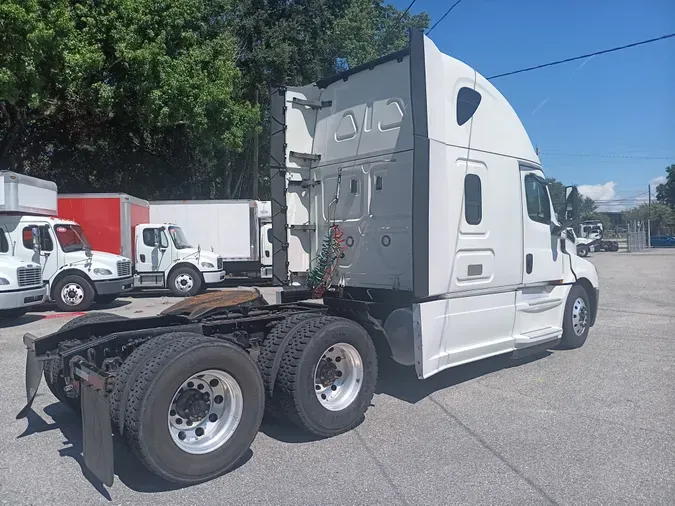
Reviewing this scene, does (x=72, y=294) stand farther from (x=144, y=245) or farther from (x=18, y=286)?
(x=144, y=245)

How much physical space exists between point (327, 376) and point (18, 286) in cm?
898

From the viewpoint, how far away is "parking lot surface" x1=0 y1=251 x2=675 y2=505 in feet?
13.7

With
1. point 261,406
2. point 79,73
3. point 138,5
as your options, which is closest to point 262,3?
point 138,5

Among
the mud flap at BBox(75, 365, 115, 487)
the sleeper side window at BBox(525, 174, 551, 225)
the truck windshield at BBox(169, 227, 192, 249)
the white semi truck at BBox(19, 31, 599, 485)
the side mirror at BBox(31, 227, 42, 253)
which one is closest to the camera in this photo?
the mud flap at BBox(75, 365, 115, 487)

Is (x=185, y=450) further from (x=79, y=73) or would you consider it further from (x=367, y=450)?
(x=79, y=73)

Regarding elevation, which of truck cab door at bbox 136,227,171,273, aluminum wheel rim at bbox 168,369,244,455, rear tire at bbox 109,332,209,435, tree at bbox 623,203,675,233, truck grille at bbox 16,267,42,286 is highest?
tree at bbox 623,203,675,233

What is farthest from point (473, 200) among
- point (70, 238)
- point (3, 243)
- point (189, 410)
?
point (70, 238)

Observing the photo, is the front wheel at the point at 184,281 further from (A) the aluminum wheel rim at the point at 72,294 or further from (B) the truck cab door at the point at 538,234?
(B) the truck cab door at the point at 538,234

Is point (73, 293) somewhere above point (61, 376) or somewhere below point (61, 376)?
above

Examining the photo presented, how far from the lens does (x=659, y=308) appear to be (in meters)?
13.4

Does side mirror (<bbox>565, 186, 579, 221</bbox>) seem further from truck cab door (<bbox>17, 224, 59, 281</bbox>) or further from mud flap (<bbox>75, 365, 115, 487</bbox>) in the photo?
truck cab door (<bbox>17, 224, 59, 281</bbox>)

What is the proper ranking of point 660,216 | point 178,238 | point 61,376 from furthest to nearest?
1. point 660,216
2. point 178,238
3. point 61,376

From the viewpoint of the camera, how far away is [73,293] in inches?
567

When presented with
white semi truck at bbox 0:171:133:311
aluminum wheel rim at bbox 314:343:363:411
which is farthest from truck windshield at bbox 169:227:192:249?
aluminum wheel rim at bbox 314:343:363:411
